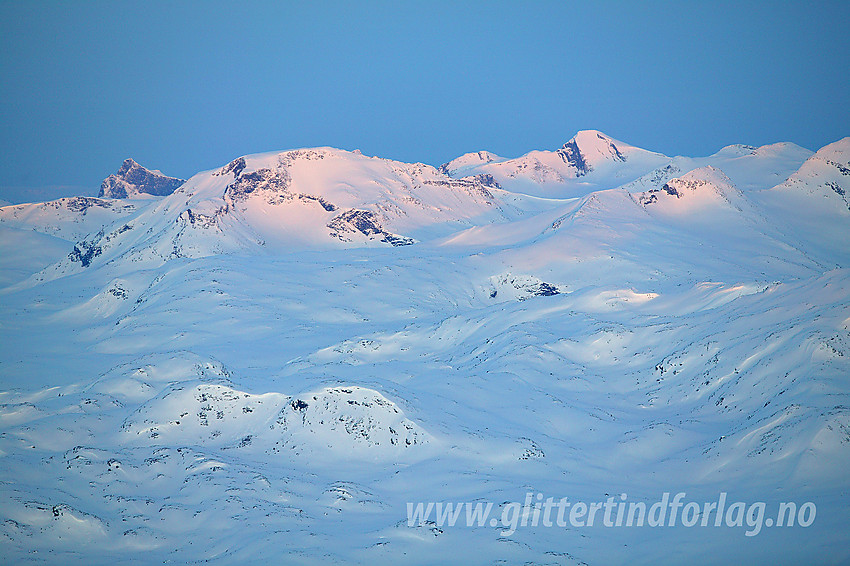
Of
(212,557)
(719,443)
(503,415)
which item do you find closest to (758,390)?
(719,443)

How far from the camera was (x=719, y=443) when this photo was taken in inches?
2213

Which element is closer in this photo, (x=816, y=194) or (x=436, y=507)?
(x=436, y=507)

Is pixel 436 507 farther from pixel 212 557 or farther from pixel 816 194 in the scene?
pixel 816 194

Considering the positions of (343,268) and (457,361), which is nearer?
(457,361)

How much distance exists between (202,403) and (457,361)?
3526cm

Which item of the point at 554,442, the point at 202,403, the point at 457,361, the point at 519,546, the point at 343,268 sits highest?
the point at 343,268

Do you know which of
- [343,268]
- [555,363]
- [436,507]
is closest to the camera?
[436,507]

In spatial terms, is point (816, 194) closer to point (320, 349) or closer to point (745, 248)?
point (745, 248)

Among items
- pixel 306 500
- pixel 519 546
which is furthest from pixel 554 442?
pixel 306 500

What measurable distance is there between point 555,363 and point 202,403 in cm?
4162

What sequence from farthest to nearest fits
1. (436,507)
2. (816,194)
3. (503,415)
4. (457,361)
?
(816,194), (457,361), (503,415), (436,507)

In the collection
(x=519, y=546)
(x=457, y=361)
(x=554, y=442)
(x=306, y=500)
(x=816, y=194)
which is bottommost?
(x=519, y=546)

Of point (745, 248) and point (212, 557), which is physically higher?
point (745, 248)

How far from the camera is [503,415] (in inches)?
2724
